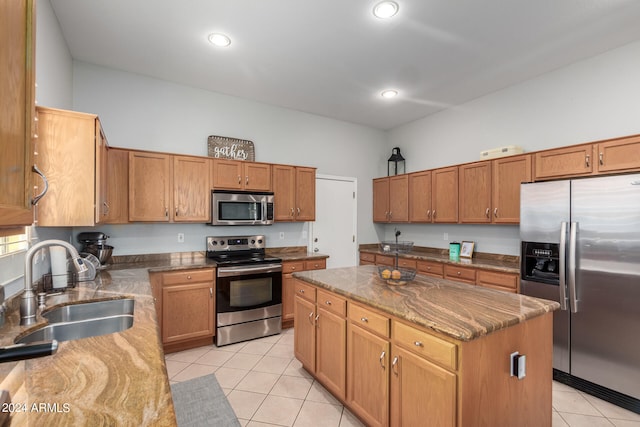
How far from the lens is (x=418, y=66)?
10.7 feet

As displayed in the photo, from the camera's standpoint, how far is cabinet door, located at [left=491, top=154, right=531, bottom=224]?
130 inches

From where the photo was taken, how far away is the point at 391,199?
504cm

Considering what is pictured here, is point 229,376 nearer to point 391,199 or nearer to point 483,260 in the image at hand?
point 483,260

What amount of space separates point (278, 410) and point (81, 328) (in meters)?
1.43

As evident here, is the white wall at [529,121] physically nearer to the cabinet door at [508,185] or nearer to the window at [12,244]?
the cabinet door at [508,185]

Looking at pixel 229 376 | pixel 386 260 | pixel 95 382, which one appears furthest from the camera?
pixel 386 260

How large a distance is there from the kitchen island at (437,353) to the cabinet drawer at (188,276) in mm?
1609

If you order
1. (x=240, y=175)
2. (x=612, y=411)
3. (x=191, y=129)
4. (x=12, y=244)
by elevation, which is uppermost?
(x=191, y=129)

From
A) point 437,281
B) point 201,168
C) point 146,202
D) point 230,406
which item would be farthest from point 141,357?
point 201,168

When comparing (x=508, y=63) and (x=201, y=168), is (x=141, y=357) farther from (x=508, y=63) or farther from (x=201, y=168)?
(x=508, y=63)

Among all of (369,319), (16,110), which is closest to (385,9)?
(369,319)

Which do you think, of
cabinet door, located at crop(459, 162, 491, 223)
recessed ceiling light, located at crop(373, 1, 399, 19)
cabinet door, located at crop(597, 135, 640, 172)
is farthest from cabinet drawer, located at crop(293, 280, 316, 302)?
cabinet door, located at crop(597, 135, 640, 172)

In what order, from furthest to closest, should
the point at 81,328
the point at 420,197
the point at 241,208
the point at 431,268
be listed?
the point at 420,197 < the point at 431,268 < the point at 241,208 < the point at 81,328

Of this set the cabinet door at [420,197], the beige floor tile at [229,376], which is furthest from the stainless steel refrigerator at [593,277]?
the beige floor tile at [229,376]
